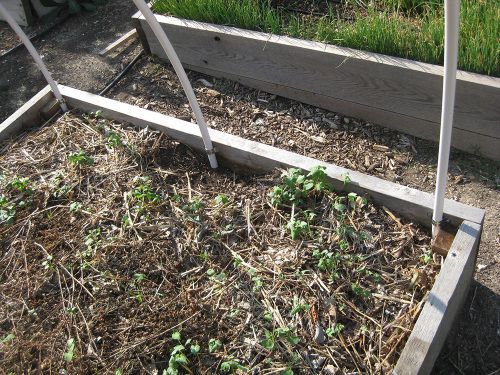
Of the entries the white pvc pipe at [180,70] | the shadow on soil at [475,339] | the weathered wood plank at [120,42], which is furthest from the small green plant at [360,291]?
the weathered wood plank at [120,42]

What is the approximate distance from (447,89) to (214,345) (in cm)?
113

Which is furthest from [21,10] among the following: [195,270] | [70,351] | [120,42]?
[70,351]

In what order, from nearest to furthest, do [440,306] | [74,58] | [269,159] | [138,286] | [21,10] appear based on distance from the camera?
[440,306], [138,286], [269,159], [74,58], [21,10]

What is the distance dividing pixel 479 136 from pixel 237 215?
1280 millimetres

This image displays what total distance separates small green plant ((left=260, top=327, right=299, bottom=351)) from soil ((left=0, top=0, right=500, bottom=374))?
68 centimetres

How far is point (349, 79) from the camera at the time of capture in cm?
288

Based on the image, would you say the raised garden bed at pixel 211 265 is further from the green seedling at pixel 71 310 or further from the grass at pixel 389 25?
the grass at pixel 389 25

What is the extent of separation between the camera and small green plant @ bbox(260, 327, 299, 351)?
1812mm

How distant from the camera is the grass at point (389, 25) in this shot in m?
2.54

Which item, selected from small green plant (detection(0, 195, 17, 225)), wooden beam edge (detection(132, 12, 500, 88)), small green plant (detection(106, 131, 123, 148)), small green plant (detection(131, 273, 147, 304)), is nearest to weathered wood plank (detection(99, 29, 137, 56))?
wooden beam edge (detection(132, 12, 500, 88))

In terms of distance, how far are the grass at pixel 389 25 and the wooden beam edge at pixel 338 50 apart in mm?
45

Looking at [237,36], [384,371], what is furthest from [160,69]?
[384,371]

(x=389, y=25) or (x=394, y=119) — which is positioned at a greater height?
(x=389, y=25)

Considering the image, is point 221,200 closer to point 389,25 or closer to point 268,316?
point 268,316
